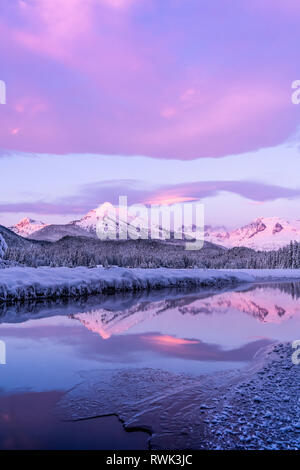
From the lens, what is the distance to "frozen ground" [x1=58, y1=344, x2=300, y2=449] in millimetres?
6613

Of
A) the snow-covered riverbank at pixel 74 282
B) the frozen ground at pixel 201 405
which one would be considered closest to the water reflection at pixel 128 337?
the frozen ground at pixel 201 405

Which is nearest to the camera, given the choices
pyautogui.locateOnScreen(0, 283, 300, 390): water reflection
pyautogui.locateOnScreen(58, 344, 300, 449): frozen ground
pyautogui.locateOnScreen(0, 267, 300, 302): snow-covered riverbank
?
pyautogui.locateOnScreen(58, 344, 300, 449): frozen ground

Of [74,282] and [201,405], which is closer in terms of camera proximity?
[201,405]

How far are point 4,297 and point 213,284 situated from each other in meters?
32.8

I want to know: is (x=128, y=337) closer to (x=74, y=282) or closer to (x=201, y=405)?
(x=201, y=405)

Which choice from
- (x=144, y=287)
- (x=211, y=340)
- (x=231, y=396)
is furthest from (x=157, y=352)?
(x=144, y=287)

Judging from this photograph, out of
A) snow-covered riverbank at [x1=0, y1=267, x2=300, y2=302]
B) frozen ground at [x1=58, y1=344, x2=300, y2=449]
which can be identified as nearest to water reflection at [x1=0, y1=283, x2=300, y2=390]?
frozen ground at [x1=58, y1=344, x2=300, y2=449]

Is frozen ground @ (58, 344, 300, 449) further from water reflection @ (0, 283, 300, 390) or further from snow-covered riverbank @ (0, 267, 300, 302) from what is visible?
snow-covered riverbank @ (0, 267, 300, 302)

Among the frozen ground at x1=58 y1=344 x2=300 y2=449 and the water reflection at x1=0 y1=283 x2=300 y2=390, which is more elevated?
the water reflection at x1=0 y1=283 x2=300 y2=390

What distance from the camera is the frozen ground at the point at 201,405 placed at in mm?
6613

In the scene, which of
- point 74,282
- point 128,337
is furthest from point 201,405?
point 74,282

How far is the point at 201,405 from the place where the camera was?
804 cm

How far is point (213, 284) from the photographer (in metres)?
54.0

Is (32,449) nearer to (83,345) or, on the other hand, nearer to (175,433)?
(175,433)
